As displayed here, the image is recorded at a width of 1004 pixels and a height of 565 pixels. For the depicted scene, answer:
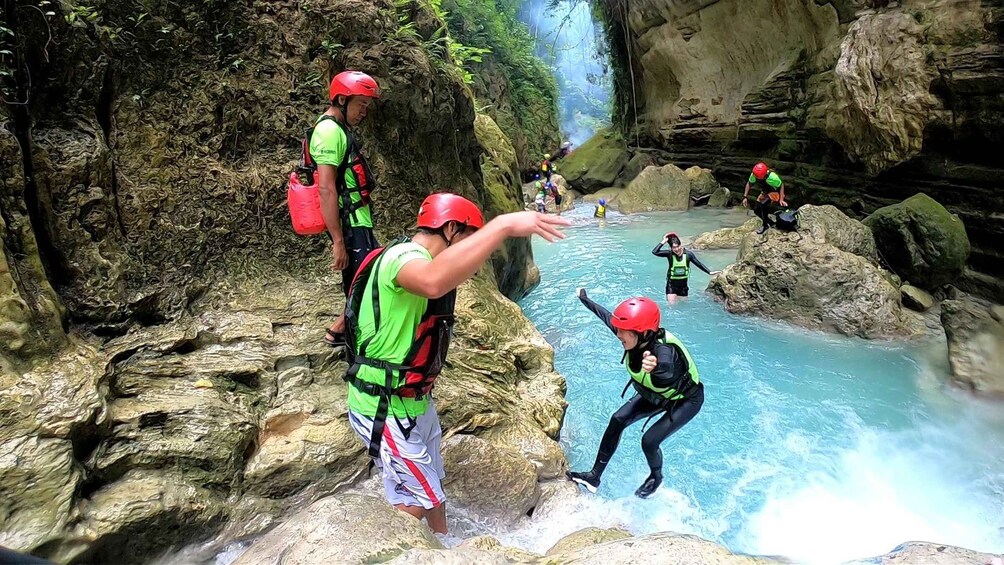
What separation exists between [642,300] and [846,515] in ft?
8.53

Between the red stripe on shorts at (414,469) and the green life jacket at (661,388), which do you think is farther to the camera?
the green life jacket at (661,388)

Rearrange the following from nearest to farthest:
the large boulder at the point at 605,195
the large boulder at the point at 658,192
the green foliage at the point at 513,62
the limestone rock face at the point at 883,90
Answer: the limestone rock face at the point at 883,90
the large boulder at the point at 658,192
the large boulder at the point at 605,195
the green foliage at the point at 513,62

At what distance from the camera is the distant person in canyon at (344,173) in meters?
3.46

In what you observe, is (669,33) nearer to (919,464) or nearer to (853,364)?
(853,364)

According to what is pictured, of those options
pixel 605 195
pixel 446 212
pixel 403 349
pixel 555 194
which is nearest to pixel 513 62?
pixel 605 195

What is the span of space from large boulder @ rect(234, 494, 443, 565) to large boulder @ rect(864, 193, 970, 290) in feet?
31.4

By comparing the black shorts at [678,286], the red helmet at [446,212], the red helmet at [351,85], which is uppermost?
the red helmet at [351,85]

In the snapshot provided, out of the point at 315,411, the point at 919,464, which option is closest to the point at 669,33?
the point at 919,464

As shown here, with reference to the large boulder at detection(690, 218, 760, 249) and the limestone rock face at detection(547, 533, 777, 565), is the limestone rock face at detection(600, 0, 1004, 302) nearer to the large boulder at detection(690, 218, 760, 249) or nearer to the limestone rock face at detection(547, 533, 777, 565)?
the large boulder at detection(690, 218, 760, 249)

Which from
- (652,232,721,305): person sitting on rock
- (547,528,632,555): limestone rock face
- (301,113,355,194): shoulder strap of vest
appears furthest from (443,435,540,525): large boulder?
(652,232,721,305): person sitting on rock

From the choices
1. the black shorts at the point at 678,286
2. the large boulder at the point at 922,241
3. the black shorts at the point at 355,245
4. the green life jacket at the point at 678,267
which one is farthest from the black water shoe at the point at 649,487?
the large boulder at the point at 922,241

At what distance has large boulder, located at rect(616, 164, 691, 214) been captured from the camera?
19.2 metres

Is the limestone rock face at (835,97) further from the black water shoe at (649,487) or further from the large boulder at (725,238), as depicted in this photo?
the black water shoe at (649,487)

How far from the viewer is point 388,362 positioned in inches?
101
